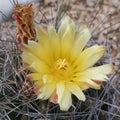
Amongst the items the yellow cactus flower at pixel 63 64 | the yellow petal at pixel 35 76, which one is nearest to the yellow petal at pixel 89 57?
the yellow cactus flower at pixel 63 64

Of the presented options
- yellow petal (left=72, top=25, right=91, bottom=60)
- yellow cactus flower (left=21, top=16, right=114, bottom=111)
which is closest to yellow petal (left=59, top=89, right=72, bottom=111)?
yellow cactus flower (left=21, top=16, right=114, bottom=111)

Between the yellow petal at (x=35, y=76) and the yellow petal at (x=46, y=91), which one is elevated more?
the yellow petal at (x=35, y=76)

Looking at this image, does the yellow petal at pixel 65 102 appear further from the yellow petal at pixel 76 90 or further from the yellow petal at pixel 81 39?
the yellow petal at pixel 81 39

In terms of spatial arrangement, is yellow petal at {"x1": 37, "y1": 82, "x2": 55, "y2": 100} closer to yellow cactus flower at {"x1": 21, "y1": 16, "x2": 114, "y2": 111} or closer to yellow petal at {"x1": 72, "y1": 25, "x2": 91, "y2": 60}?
yellow cactus flower at {"x1": 21, "y1": 16, "x2": 114, "y2": 111}

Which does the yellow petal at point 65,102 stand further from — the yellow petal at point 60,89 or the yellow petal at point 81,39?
the yellow petal at point 81,39

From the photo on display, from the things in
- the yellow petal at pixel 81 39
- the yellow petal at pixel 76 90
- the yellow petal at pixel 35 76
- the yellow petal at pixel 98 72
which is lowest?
the yellow petal at pixel 76 90

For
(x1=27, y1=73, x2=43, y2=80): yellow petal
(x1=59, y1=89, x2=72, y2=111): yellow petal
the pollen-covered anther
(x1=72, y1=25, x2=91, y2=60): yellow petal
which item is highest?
(x1=72, y1=25, x2=91, y2=60): yellow petal

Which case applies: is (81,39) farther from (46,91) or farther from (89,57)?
(46,91)

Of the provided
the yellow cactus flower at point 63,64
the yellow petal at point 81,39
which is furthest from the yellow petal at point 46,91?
the yellow petal at point 81,39
